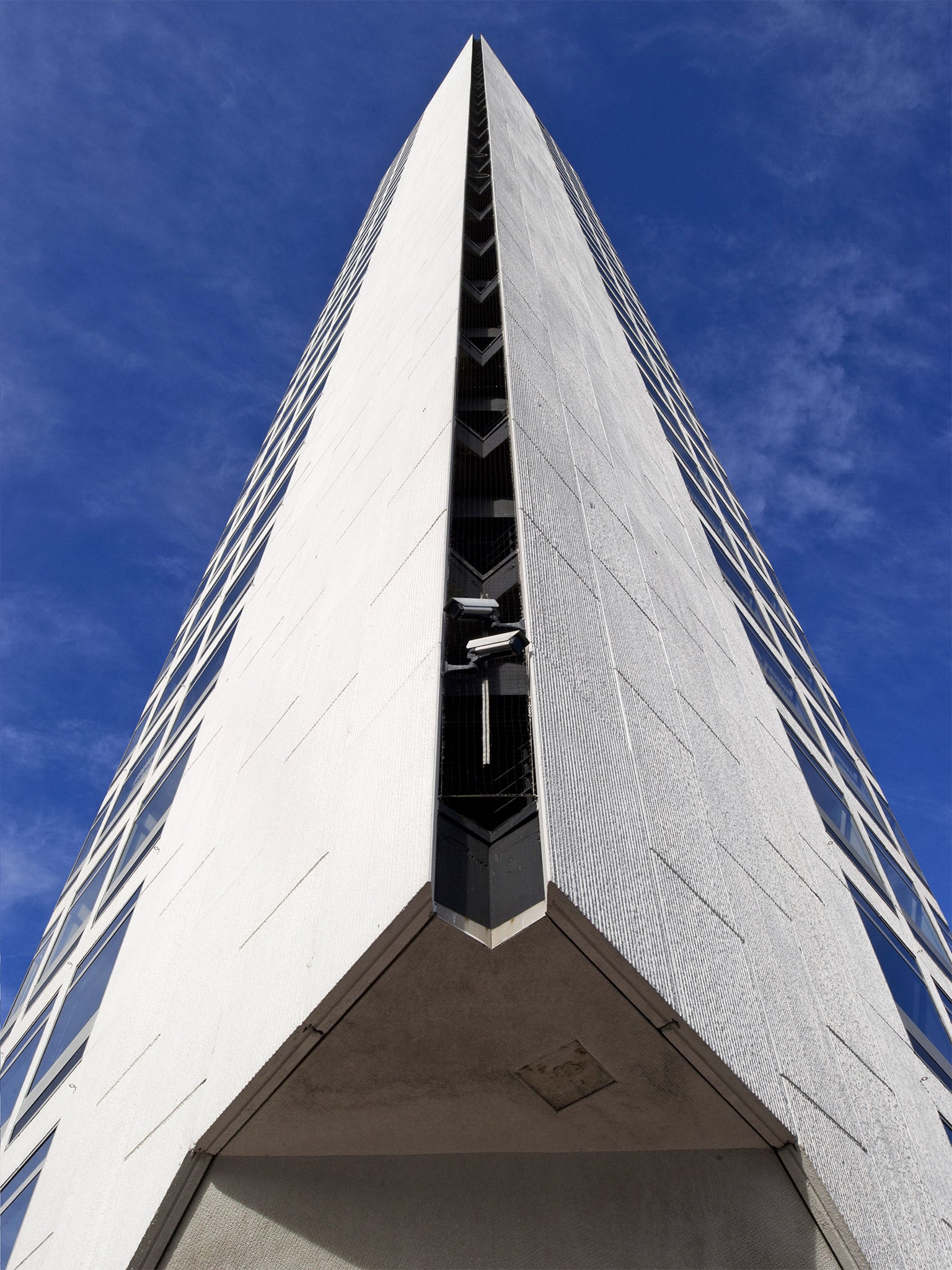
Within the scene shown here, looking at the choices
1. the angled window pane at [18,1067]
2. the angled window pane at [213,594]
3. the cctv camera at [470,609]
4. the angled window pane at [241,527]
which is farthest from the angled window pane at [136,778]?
the cctv camera at [470,609]

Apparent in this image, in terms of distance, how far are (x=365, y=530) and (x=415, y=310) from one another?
6218mm

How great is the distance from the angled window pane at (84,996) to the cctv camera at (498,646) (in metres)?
8.08

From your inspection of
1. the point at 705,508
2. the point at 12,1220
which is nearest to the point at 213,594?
the point at 705,508

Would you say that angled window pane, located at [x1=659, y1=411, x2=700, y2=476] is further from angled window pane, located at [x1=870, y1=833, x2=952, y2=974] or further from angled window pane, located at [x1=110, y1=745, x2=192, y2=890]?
angled window pane, located at [x1=110, y1=745, x2=192, y2=890]

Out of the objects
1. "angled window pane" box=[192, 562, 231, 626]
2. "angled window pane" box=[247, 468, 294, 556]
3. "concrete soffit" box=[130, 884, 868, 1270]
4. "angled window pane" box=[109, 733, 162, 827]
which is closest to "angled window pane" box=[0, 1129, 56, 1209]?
"concrete soffit" box=[130, 884, 868, 1270]

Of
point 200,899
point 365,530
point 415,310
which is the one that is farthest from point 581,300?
point 200,899

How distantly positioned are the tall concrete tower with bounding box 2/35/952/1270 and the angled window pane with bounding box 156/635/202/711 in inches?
291

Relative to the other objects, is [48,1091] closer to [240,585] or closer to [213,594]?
[240,585]

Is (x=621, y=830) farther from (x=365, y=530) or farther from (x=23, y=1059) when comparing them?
(x=23, y=1059)

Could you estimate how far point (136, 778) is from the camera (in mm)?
21688

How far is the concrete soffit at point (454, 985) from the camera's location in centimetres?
643

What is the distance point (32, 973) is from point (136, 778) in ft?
15.3

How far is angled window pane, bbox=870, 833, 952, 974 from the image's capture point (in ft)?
59.2

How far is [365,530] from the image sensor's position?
11984mm
